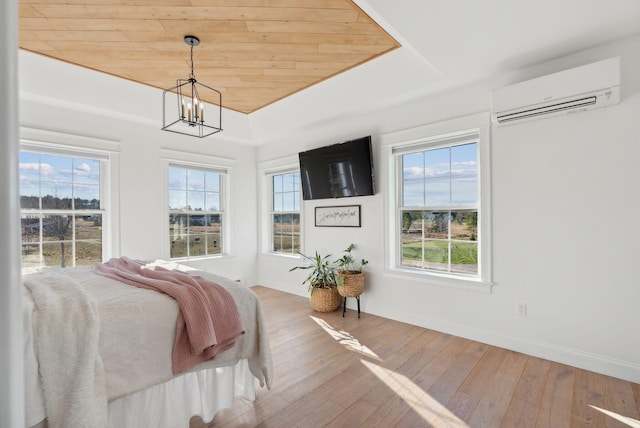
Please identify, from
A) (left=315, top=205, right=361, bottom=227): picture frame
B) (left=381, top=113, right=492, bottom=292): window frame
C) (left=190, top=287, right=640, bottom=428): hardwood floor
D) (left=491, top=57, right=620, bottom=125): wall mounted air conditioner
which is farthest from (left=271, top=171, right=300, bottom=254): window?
(left=491, top=57, right=620, bottom=125): wall mounted air conditioner

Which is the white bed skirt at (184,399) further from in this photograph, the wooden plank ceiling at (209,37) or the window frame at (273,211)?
the window frame at (273,211)

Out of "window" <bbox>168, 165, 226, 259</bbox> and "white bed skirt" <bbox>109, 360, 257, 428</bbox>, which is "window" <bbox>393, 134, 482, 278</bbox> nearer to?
"white bed skirt" <bbox>109, 360, 257, 428</bbox>

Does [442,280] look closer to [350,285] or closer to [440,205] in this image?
[440,205]

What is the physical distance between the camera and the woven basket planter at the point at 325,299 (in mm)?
3656

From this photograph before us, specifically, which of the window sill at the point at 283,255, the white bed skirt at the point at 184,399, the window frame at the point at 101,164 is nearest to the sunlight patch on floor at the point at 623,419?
the white bed skirt at the point at 184,399

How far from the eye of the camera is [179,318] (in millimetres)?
1630

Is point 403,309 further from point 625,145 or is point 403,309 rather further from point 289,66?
point 289,66

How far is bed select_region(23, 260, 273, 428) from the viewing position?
1.25 metres

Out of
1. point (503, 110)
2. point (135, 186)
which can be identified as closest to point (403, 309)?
point (503, 110)

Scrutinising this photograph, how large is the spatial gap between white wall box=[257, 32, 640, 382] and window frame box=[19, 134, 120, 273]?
11.4 ft

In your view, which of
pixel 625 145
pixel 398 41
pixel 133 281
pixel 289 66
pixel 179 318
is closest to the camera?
pixel 179 318

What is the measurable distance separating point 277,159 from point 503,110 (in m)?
3.06

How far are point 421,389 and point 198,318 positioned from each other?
153cm

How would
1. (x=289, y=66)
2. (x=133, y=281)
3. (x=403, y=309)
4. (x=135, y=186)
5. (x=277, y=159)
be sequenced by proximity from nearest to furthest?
(x=133, y=281) → (x=289, y=66) → (x=403, y=309) → (x=135, y=186) → (x=277, y=159)
